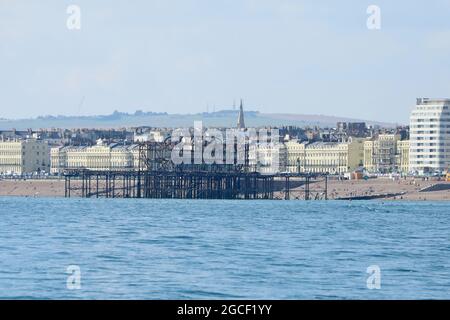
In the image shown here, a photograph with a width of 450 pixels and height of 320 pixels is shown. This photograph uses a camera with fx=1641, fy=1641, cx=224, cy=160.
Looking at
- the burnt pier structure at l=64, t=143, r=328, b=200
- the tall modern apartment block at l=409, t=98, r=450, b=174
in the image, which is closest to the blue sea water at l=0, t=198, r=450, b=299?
the burnt pier structure at l=64, t=143, r=328, b=200

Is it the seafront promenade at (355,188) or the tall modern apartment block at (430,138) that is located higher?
the tall modern apartment block at (430,138)

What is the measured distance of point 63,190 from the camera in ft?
545

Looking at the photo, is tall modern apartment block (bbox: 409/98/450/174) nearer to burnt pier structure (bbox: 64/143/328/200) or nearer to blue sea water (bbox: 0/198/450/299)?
burnt pier structure (bbox: 64/143/328/200)

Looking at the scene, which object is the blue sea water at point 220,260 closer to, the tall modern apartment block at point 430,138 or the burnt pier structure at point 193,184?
the burnt pier structure at point 193,184

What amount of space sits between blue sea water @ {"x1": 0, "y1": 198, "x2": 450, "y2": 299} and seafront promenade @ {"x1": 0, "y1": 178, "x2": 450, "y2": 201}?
281ft

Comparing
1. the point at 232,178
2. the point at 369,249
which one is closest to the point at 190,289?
the point at 369,249

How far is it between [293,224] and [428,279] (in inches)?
1166

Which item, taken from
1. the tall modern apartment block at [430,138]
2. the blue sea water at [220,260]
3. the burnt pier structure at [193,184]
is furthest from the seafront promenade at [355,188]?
the blue sea water at [220,260]

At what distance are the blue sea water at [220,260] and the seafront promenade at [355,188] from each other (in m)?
85.6

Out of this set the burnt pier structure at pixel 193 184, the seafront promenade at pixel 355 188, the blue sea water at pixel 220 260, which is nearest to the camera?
the blue sea water at pixel 220 260

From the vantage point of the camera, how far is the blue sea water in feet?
108

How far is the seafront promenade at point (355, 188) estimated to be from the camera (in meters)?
150

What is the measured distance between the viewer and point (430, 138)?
19562 cm

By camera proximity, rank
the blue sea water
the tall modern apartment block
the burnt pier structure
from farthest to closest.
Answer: the tall modern apartment block → the burnt pier structure → the blue sea water
